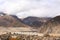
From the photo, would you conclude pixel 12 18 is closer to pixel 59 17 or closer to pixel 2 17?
pixel 2 17

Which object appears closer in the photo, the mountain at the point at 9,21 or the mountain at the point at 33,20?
the mountain at the point at 9,21

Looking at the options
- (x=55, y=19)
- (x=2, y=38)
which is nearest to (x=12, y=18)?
(x=55, y=19)

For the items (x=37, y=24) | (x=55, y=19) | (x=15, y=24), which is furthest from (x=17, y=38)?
(x=37, y=24)

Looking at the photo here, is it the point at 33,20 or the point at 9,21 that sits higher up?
the point at 9,21

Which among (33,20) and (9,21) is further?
(33,20)

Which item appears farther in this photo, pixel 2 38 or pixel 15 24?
pixel 15 24

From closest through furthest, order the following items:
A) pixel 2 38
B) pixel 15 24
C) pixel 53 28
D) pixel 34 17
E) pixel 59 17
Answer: pixel 2 38, pixel 53 28, pixel 59 17, pixel 15 24, pixel 34 17

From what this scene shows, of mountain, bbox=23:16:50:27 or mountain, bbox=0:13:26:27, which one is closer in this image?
mountain, bbox=0:13:26:27

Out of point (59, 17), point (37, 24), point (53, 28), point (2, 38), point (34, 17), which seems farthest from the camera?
point (34, 17)
